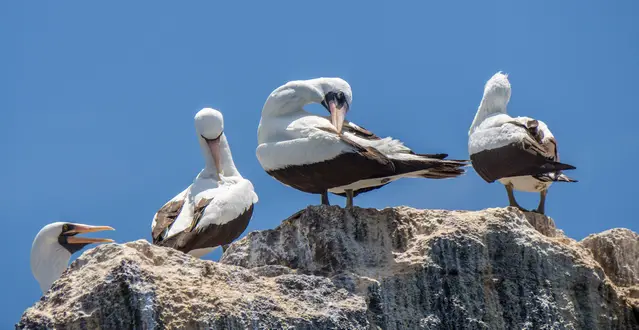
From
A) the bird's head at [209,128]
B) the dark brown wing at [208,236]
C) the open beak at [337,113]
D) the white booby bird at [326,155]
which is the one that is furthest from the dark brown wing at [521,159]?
the bird's head at [209,128]

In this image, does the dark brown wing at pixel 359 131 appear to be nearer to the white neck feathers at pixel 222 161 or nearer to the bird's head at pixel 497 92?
the bird's head at pixel 497 92

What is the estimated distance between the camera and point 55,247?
1541cm

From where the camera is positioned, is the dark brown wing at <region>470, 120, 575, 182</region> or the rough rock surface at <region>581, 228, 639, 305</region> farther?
the dark brown wing at <region>470, 120, 575, 182</region>

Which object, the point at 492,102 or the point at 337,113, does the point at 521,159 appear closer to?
the point at 492,102

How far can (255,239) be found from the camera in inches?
381

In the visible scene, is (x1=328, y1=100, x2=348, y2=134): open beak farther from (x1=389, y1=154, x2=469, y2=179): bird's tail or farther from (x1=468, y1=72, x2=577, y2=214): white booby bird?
(x1=468, y1=72, x2=577, y2=214): white booby bird

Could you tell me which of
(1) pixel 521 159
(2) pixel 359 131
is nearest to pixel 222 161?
(2) pixel 359 131

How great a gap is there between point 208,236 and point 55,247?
352 cm

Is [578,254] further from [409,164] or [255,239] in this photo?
[255,239]

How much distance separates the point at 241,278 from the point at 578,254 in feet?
9.66

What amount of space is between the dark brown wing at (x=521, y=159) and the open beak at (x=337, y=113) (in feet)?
6.93

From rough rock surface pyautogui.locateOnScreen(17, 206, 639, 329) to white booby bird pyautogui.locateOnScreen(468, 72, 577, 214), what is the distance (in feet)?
9.04

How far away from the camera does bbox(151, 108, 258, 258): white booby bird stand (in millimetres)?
12656

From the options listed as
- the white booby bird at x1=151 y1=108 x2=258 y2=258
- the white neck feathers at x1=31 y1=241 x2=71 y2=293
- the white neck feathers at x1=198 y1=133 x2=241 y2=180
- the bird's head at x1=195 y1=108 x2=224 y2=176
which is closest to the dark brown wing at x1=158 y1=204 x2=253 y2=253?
the white booby bird at x1=151 y1=108 x2=258 y2=258
